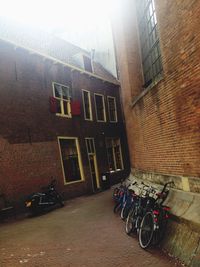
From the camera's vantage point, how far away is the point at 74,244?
7.39 m

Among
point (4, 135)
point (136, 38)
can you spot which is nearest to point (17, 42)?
point (4, 135)

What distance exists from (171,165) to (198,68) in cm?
297

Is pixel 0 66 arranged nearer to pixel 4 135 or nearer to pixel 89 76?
pixel 4 135

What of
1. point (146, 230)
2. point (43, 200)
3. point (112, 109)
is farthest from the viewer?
point (112, 109)

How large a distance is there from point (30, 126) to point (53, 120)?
1.79 metres

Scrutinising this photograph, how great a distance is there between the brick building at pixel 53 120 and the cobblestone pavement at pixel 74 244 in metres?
3.23

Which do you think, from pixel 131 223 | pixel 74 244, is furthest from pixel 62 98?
pixel 74 244

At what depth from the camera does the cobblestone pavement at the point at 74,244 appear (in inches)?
240

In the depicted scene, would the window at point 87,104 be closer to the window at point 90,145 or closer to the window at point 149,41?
the window at point 90,145

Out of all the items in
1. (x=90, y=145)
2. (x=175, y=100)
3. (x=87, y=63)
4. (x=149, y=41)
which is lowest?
(x=90, y=145)

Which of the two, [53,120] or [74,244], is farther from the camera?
[53,120]

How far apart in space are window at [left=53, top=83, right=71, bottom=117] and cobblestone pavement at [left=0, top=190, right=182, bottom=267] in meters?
7.11

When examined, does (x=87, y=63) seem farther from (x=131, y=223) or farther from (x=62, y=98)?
(x=131, y=223)

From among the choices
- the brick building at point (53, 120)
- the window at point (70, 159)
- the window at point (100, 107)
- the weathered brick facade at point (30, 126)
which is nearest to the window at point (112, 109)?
the brick building at point (53, 120)
